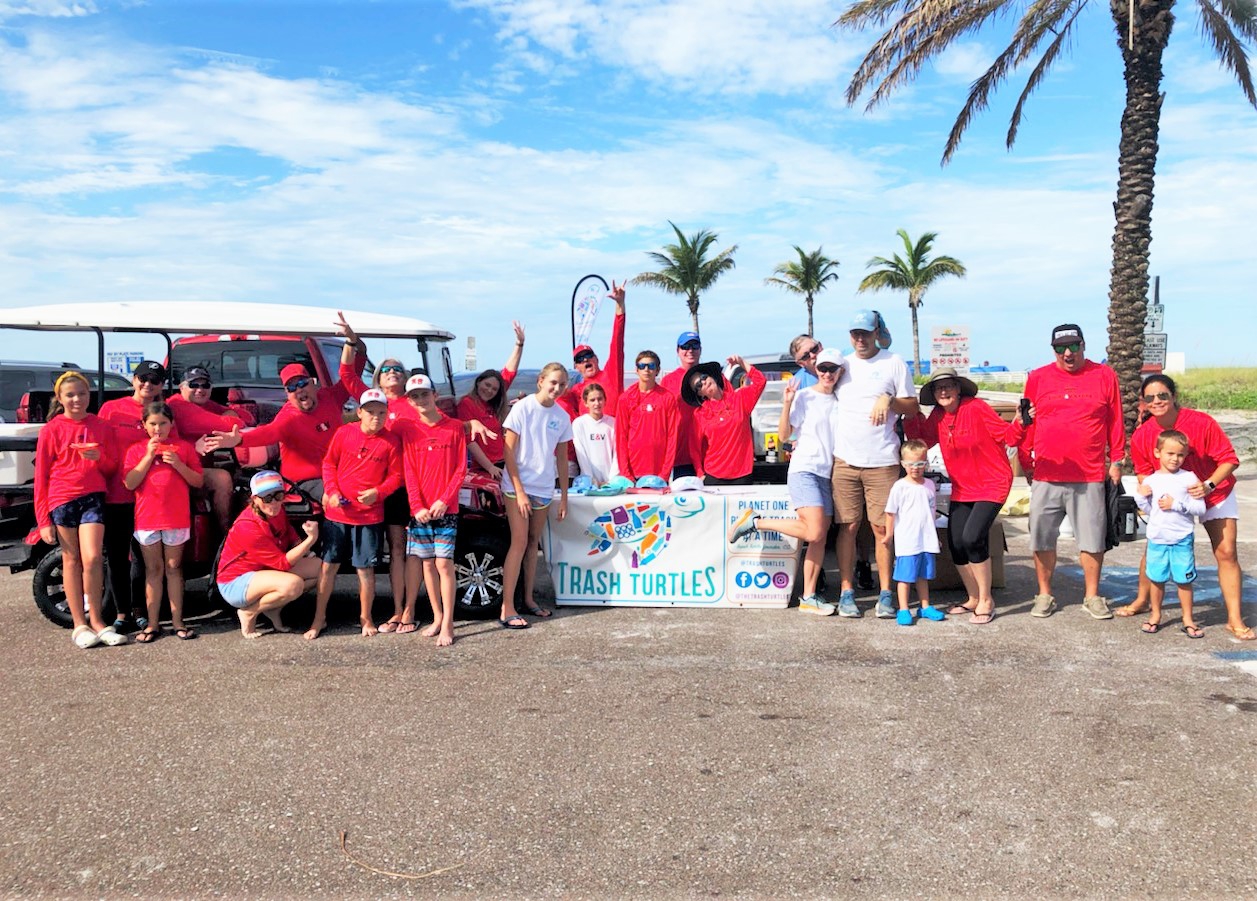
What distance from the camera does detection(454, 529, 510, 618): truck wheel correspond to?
21.9 ft

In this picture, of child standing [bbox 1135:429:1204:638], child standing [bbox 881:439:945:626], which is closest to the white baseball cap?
child standing [bbox 881:439:945:626]

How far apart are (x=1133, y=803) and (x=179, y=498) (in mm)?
5509

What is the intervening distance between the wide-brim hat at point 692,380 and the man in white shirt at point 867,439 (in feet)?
3.10

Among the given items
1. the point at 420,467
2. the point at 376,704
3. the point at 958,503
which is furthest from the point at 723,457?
the point at 376,704

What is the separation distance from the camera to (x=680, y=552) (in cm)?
700

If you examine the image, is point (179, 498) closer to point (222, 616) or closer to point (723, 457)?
point (222, 616)

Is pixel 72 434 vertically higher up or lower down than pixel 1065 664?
higher up

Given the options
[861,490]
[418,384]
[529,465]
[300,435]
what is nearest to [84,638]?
[300,435]

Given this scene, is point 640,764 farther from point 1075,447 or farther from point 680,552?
point 1075,447

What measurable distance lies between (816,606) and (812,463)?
1011mm

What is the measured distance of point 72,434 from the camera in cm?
596

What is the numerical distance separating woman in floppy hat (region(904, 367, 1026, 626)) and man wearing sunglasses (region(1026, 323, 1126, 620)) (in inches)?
9.0

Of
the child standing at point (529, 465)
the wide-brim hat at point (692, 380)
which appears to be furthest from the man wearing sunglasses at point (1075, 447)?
the child standing at point (529, 465)

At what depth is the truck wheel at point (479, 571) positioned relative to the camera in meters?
6.66
